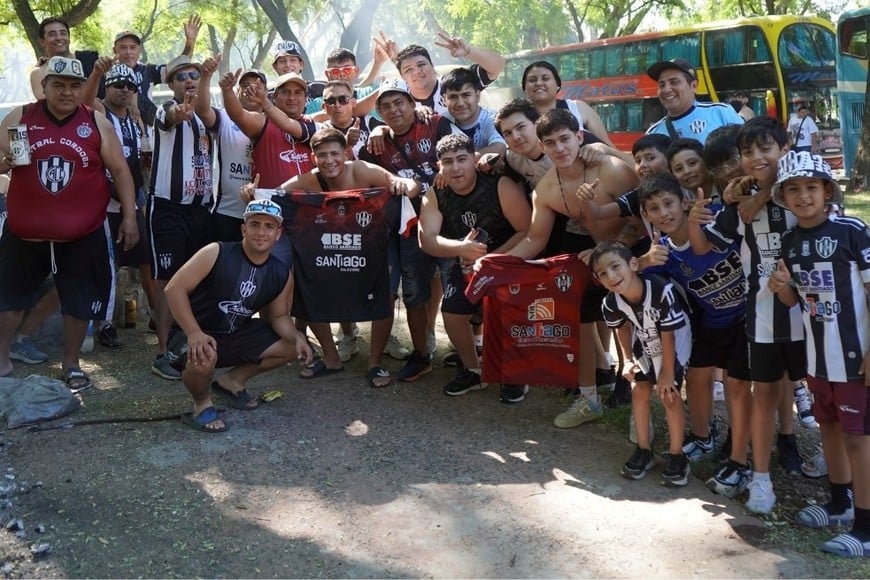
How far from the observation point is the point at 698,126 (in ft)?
18.3

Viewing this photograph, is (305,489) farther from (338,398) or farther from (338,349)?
(338,349)

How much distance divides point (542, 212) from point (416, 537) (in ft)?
7.57

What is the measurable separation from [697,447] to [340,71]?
449 centimetres

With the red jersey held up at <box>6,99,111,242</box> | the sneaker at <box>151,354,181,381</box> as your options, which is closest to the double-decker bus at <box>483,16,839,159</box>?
the sneaker at <box>151,354,181,381</box>

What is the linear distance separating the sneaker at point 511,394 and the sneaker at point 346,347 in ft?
4.98

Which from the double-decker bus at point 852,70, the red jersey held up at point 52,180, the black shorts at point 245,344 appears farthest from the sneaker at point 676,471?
the double-decker bus at point 852,70

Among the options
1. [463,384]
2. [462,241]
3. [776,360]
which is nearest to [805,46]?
[462,241]

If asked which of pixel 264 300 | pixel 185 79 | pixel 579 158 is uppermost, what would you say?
pixel 185 79

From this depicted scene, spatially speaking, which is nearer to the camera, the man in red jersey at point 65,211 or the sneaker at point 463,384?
the man in red jersey at point 65,211

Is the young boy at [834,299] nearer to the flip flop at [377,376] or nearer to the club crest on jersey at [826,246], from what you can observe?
the club crest on jersey at [826,246]

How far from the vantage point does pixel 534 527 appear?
4.10m

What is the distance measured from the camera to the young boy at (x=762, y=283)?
4.13m

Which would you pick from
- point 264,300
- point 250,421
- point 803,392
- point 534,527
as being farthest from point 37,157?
point 803,392

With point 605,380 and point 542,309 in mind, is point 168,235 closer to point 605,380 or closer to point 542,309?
point 542,309
